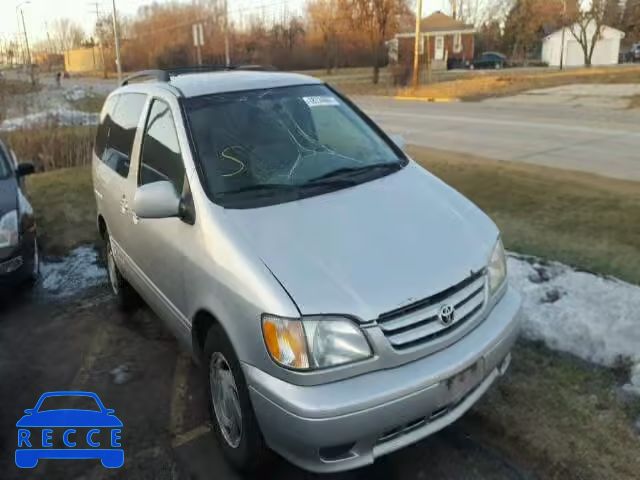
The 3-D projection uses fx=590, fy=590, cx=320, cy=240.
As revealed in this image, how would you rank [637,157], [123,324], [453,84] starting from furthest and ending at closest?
[453,84] < [637,157] < [123,324]

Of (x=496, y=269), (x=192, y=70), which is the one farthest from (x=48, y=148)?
(x=496, y=269)

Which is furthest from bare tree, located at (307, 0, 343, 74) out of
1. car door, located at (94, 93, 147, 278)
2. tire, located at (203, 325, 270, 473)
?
tire, located at (203, 325, 270, 473)

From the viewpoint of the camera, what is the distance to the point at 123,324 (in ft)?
16.1

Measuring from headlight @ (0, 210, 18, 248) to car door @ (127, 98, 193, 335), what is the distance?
67.4 inches

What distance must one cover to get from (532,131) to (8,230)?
43.2 ft

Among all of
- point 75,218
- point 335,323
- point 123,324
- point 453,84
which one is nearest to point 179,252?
point 335,323

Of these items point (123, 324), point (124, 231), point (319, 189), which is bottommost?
point (123, 324)

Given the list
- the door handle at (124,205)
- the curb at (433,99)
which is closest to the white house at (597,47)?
the curb at (433,99)

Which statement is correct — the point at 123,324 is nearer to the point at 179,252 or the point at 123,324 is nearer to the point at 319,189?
the point at 179,252

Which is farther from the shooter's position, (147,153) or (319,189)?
(147,153)

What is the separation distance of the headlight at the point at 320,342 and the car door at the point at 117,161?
2230 mm

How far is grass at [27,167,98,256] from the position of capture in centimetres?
716

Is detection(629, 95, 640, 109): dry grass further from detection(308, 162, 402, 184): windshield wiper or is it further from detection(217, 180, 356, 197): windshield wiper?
detection(217, 180, 356, 197): windshield wiper

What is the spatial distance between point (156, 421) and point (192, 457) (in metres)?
0.45
